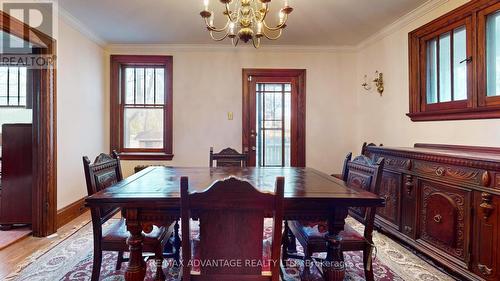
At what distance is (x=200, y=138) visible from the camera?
4512 millimetres

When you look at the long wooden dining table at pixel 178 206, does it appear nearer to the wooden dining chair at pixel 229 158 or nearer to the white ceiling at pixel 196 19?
the wooden dining chair at pixel 229 158

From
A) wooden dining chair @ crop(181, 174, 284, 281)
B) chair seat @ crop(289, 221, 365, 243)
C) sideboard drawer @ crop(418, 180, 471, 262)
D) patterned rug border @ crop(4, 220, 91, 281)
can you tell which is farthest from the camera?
patterned rug border @ crop(4, 220, 91, 281)

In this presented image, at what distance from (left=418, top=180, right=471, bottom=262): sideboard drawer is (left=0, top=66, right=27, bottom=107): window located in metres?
5.47

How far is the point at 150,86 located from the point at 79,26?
1269 mm

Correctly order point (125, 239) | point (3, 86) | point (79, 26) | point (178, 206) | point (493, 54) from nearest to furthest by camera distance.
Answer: point (178, 206), point (125, 239), point (493, 54), point (79, 26), point (3, 86)

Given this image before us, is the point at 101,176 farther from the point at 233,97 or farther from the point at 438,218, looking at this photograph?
the point at 233,97

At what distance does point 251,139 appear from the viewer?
450 cm

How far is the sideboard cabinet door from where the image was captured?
71.1 inches

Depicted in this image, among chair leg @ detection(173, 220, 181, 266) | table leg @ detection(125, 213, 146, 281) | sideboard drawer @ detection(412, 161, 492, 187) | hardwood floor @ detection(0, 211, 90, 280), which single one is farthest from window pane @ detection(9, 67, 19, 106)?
sideboard drawer @ detection(412, 161, 492, 187)

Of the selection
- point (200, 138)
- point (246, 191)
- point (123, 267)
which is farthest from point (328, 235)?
point (200, 138)

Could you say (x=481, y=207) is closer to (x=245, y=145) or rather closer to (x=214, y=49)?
(x=245, y=145)

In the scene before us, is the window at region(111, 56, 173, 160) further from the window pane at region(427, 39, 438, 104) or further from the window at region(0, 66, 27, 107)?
the window pane at region(427, 39, 438, 104)

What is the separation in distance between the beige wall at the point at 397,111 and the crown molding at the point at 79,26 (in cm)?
405

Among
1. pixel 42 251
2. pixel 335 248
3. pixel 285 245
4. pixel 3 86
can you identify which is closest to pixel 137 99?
pixel 3 86
